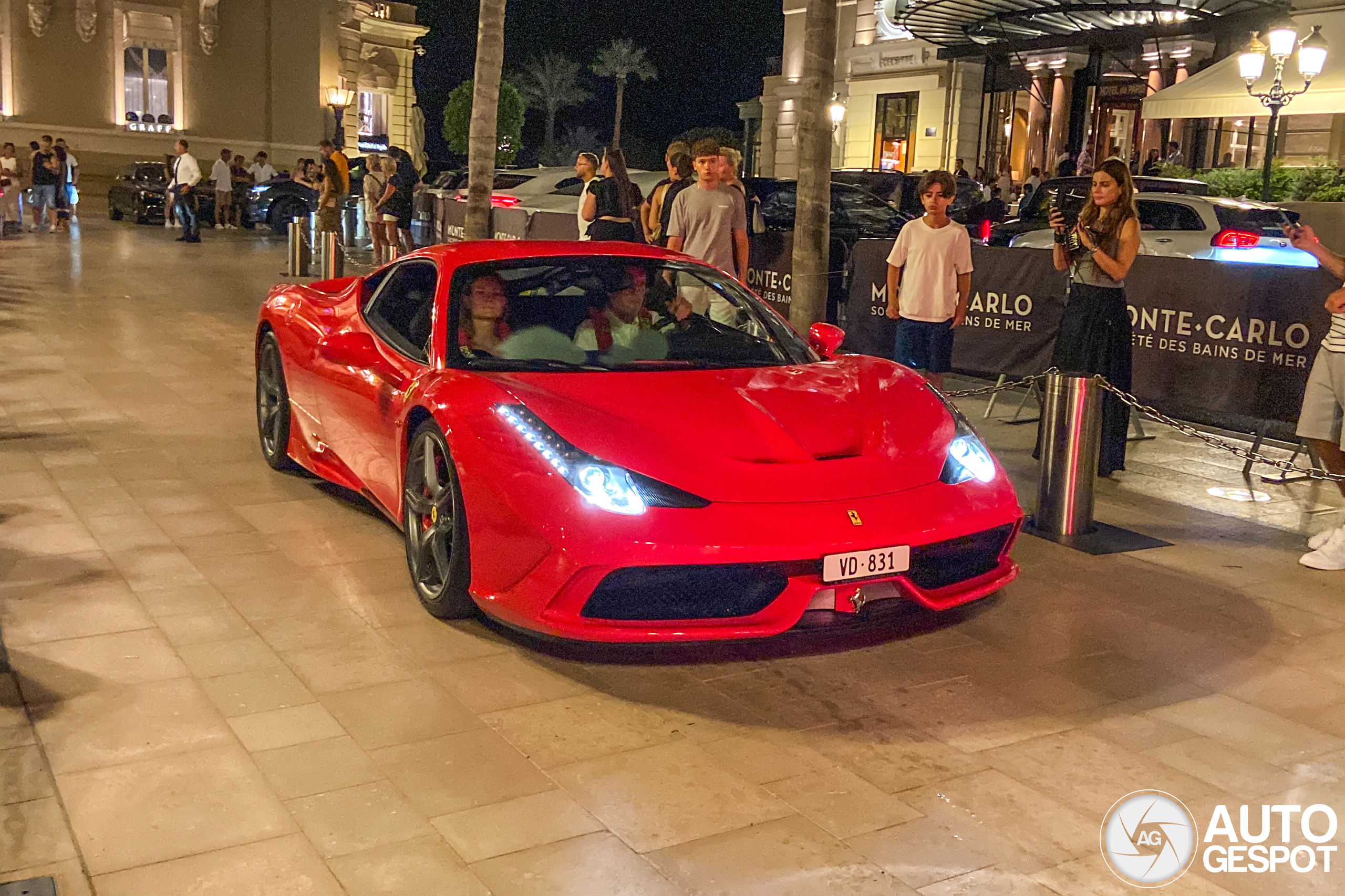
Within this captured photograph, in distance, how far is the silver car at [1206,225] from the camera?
1395cm

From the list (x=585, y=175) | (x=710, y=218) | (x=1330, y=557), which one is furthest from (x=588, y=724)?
(x=585, y=175)

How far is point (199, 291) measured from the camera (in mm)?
16859

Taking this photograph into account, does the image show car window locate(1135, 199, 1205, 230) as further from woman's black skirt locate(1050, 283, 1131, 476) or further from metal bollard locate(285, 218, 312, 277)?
A: metal bollard locate(285, 218, 312, 277)

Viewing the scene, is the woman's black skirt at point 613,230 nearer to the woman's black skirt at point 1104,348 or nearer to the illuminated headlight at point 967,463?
the woman's black skirt at point 1104,348

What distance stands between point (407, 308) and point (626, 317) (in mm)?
1035

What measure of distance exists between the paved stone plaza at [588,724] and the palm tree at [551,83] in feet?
254

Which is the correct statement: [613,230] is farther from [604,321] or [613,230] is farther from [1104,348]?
[604,321]

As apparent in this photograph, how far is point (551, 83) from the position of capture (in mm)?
81062

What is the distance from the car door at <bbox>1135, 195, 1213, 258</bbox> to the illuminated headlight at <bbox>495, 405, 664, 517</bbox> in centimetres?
1102

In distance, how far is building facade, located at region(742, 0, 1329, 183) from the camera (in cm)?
2625

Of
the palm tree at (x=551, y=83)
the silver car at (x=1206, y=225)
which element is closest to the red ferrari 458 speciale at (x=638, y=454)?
the silver car at (x=1206, y=225)

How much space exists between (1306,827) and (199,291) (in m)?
15.5

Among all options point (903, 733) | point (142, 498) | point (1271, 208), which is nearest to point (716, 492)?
point (903, 733)

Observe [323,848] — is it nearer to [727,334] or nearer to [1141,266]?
[727,334]
